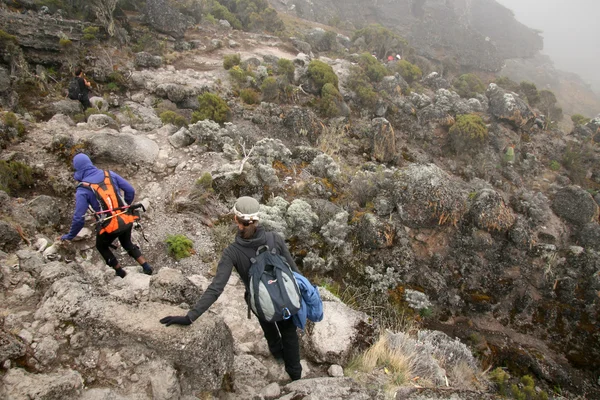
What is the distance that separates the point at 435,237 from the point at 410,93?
11249mm

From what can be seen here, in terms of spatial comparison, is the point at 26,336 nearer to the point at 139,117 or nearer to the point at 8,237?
the point at 8,237

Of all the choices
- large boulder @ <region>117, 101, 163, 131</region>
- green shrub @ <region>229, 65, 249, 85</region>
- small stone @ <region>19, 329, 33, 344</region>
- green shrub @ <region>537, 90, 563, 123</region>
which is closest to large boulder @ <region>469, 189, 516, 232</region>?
large boulder @ <region>117, 101, 163, 131</region>

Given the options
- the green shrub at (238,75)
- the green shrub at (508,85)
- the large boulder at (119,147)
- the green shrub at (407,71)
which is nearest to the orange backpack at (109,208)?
the large boulder at (119,147)

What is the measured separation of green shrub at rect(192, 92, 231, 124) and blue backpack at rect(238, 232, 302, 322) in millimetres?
8172

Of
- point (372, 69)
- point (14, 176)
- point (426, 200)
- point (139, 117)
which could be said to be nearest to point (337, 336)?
point (426, 200)

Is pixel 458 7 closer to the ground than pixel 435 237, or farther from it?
farther from it

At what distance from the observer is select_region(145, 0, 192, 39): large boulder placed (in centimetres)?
1630

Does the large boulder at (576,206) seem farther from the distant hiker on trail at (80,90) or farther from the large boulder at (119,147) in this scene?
the distant hiker on trail at (80,90)

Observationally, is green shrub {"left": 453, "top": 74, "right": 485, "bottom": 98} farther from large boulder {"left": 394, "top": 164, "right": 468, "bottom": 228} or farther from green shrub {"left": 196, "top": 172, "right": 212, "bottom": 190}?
green shrub {"left": 196, "top": 172, "right": 212, "bottom": 190}

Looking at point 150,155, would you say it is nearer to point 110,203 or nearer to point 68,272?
point 110,203

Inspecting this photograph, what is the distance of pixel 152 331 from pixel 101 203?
2250 millimetres

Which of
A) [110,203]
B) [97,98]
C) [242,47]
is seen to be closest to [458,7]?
[242,47]

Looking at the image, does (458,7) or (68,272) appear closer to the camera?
(68,272)

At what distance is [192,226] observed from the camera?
682 centimetres
